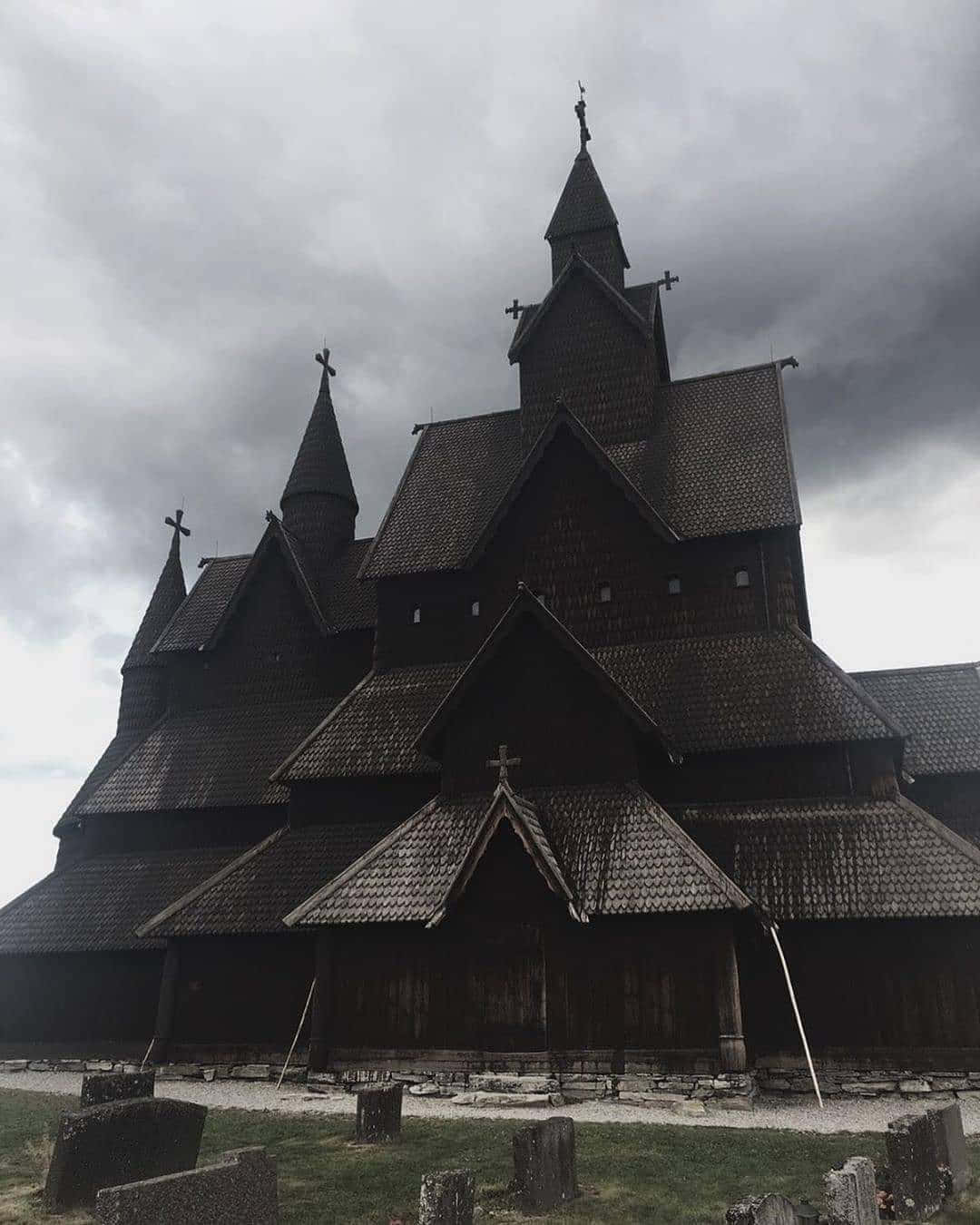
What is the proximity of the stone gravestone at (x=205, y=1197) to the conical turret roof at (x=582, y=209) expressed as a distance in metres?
23.6

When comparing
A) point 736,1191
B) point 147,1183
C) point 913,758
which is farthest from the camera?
point 913,758

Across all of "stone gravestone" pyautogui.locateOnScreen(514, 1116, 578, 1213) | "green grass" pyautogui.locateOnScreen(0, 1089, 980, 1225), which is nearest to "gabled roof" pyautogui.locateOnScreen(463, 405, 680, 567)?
"green grass" pyautogui.locateOnScreen(0, 1089, 980, 1225)

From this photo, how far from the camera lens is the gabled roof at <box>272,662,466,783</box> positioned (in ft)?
59.1

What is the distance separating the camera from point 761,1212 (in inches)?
225

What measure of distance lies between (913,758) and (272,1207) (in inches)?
611

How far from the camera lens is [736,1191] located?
25.2ft

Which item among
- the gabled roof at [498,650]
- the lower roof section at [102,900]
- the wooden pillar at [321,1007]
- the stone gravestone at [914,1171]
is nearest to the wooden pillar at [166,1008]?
the lower roof section at [102,900]

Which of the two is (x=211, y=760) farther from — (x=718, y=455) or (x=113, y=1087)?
(x=718, y=455)

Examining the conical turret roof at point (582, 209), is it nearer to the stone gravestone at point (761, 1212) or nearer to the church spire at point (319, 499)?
the church spire at point (319, 499)

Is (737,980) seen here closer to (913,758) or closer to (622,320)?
(913,758)

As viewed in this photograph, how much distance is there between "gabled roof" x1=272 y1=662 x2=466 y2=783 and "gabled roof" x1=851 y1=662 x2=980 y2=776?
9.20m

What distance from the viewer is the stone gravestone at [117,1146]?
716 centimetres

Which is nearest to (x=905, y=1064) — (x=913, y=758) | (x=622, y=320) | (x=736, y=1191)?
(x=913, y=758)

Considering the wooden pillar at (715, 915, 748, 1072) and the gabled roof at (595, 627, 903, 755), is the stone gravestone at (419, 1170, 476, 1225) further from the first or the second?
the gabled roof at (595, 627, 903, 755)
